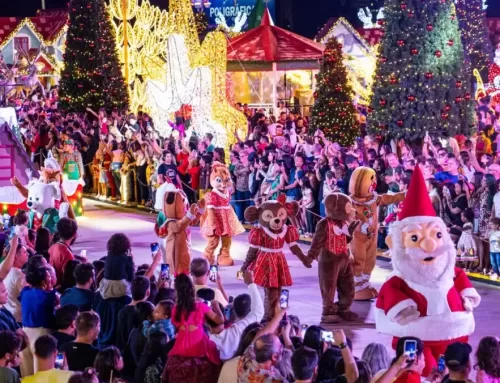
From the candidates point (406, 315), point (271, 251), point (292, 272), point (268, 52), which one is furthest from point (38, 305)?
point (268, 52)

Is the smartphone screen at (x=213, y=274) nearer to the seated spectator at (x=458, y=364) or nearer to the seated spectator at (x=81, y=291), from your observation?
the seated spectator at (x=81, y=291)

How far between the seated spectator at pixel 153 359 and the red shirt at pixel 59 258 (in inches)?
115

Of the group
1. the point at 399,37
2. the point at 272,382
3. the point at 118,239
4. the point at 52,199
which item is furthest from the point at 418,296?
the point at 399,37

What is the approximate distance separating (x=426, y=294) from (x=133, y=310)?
2514 millimetres

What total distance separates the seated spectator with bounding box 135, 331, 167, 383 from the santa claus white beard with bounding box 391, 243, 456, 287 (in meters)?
2.14

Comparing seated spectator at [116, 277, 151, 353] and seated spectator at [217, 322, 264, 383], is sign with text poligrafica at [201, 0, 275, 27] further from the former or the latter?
seated spectator at [217, 322, 264, 383]

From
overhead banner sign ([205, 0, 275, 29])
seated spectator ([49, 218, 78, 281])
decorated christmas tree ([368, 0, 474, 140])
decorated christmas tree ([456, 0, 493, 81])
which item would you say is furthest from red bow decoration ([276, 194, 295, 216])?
overhead banner sign ([205, 0, 275, 29])

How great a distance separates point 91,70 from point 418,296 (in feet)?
78.9

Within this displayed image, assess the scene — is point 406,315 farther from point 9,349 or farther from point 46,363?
point 9,349

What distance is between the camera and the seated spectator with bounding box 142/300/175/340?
9477 millimetres

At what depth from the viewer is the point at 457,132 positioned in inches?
816

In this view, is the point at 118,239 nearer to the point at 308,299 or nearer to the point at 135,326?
the point at 135,326

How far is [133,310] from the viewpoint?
1020cm

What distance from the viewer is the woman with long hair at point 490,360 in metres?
7.81
